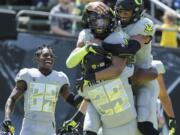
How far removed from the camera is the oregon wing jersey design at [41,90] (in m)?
7.48

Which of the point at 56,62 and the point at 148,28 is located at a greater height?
the point at 148,28

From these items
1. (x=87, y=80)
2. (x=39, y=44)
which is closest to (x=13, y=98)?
(x=87, y=80)

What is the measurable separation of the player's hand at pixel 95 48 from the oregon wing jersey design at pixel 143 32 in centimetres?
31

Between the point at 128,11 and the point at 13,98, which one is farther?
the point at 13,98

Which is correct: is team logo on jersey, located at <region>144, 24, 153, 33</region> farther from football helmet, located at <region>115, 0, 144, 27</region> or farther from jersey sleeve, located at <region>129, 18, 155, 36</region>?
football helmet, located at <region>115, 0, 144, 27</region>

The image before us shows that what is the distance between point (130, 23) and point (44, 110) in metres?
1.81

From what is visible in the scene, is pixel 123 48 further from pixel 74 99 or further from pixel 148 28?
pixel 74 99

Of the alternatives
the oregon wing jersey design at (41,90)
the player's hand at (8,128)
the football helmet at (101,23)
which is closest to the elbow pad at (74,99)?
the oregon wing jersey design at (41,90)

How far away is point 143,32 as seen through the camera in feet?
19.5

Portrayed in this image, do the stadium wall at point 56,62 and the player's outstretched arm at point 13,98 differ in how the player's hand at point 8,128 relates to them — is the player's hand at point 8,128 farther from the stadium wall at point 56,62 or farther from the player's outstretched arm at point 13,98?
the stadium wall at point 56,62

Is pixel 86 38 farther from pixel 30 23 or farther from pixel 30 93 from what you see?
pixel 30 23

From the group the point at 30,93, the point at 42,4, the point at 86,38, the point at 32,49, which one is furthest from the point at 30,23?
the point at 86,38

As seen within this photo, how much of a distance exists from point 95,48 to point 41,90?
1882 millimetres

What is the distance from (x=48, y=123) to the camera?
292 inches
